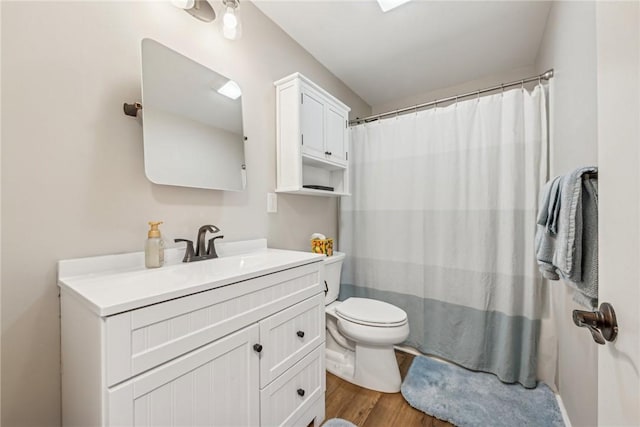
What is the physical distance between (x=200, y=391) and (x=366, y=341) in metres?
1.03

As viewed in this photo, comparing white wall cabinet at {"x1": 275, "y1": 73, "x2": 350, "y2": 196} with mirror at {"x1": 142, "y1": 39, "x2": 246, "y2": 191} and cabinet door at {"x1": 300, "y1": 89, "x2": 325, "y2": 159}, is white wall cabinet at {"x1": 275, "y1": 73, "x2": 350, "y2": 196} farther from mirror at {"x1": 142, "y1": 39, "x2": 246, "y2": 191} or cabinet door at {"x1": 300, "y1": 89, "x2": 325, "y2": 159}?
mirror at {"x1": 142, "y1": 39, "x2": 246, "y2": 191}

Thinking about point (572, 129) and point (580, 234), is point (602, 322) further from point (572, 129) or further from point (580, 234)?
point (572, 129)

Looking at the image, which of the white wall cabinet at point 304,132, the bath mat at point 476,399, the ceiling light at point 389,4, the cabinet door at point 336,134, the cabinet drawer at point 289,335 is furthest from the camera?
the cabinet door at point 336,134

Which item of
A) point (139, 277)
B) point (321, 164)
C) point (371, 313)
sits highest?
point (321, 164)

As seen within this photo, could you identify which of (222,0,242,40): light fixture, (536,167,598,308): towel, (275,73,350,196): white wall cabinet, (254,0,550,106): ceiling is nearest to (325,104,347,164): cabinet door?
(275,73,350,196): white wall cabinet

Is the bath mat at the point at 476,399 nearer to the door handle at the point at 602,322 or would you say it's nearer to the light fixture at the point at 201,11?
the door handle at the point at 602,322

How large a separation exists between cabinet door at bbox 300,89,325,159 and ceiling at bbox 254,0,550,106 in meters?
0.48

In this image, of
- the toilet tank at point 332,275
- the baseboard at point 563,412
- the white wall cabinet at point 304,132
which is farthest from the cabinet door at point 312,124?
the baseboard at point 563,412

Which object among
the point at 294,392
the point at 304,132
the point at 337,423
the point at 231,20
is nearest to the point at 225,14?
the point at 231,20

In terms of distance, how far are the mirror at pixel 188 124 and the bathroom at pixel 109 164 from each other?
5 centimetres

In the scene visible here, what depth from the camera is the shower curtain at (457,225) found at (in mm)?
1650

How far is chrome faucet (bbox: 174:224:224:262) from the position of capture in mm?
1192

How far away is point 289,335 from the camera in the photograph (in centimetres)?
113

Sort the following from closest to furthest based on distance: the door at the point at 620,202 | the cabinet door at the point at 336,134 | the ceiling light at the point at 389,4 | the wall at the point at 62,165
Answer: the door at the point at 620,202, the wall at the point at 62,165, the ceiling light at the point at 389,4, the cabinet door at the point at 336,134
